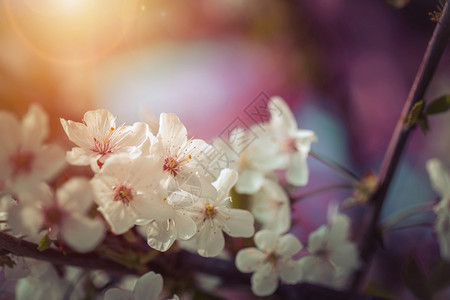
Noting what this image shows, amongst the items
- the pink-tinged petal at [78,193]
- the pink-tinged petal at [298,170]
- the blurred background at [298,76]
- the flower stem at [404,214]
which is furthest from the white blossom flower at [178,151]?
the blurred background at [298,76]

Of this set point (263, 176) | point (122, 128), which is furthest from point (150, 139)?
point (263, 176)

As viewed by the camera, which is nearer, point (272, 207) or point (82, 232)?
point (82, 232)

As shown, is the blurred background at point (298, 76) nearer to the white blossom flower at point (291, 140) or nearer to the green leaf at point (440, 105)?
the white blossom flower at point (291, 140)

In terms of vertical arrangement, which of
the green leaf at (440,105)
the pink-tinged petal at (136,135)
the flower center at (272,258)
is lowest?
the flower center at (272,258)

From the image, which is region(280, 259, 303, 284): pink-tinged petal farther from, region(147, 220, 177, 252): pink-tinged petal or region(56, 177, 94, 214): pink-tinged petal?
region(56, 177, 94, 214): pink-tinged petal

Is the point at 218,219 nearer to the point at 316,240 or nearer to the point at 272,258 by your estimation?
the point at 272,258

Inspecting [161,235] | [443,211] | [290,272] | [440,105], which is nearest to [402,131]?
[440,105]
